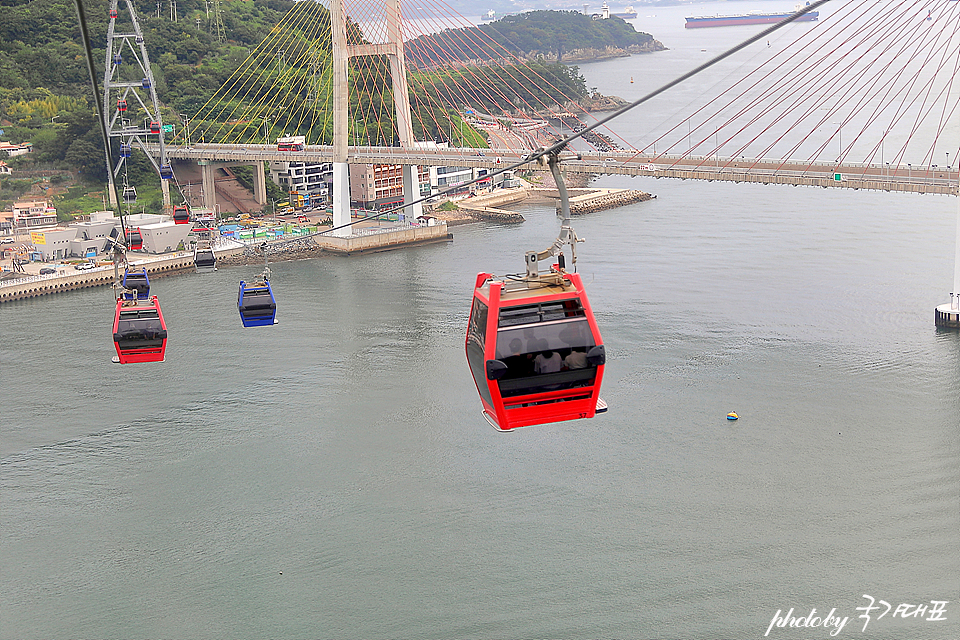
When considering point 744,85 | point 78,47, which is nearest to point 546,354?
point 78,47

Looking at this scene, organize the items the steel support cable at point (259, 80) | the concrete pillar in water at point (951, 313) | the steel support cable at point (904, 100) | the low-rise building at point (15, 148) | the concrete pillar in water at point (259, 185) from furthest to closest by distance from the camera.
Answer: the steel support cable at point (259, 80)
the concrete pillar in water at point (259, 185)
the low-rise building at point (15, 148)
the steel support cable at point (904, 100)
the concrete pillar in water at point (951, 313)

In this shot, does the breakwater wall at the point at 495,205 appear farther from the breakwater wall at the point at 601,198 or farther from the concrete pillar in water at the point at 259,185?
the concrete pillar in water at the point at 259,185

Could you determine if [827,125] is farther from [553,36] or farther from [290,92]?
[553,36]

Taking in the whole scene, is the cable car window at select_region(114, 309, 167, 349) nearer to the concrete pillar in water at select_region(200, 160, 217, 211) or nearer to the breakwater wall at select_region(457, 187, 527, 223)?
the breakwater wall at select_region(457, 187, 527, 223)

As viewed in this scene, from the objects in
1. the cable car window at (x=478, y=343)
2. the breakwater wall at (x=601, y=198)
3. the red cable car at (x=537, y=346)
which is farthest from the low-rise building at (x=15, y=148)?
the red cable car at (x=537, y=346)

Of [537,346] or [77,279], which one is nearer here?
[537,346]

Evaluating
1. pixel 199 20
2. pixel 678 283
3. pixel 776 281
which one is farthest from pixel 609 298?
pixel 199 20
